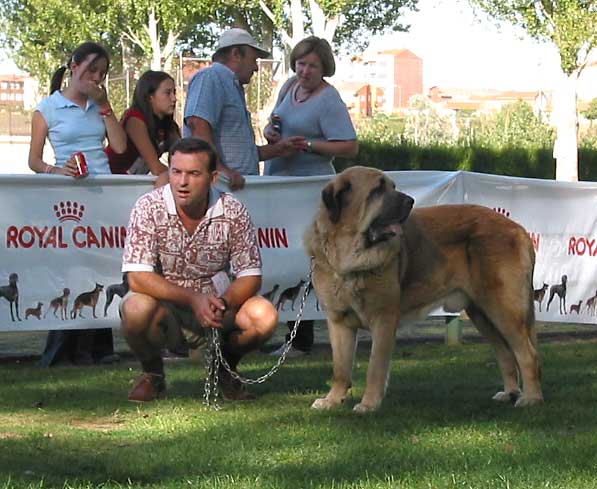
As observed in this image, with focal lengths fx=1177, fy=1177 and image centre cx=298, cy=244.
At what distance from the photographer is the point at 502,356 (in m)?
6.67

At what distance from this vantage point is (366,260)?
Result: 604 centimetres

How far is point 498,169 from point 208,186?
2372 cm

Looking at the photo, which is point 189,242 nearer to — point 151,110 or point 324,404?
point 324,404

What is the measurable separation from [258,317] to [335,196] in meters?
0.74

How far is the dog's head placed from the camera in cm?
598

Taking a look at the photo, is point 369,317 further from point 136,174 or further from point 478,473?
point 136,174

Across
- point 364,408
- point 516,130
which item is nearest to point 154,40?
point 516,130

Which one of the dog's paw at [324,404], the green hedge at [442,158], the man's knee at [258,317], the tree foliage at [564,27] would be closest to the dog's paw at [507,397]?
the dog's paw at [324,404]

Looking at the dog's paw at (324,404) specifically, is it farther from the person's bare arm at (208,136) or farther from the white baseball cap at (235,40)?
the white baseball cap at (235,40)

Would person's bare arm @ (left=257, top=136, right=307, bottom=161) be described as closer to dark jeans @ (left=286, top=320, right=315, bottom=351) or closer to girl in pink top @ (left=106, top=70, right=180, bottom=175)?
girl in pink top @ (left=106, top=70, right=180, bottom=175)

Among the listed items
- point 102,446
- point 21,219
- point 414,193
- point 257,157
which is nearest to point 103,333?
Answer: point 21,219

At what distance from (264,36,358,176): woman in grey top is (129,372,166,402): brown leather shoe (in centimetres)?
245

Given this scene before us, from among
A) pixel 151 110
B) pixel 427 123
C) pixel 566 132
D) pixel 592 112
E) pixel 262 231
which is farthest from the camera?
pixel 592 112

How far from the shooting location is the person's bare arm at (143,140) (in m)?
7.80
